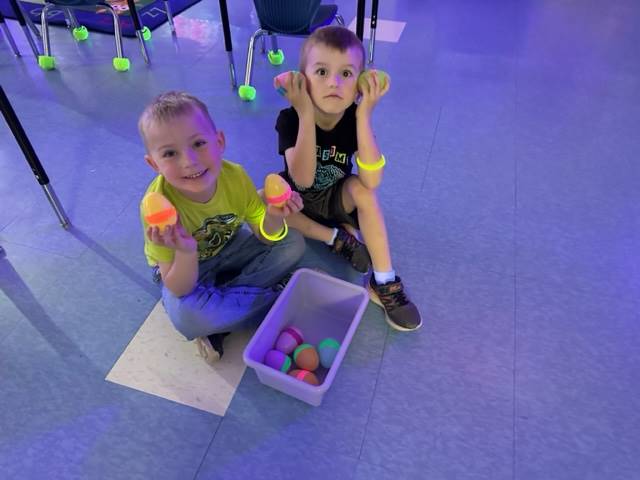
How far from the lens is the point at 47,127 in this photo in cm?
173

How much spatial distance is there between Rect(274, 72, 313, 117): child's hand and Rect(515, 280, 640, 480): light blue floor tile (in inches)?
29.0

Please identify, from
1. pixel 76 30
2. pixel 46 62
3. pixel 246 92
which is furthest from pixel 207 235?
pixel 76 30

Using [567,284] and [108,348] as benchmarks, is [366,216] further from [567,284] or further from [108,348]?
[108,348]

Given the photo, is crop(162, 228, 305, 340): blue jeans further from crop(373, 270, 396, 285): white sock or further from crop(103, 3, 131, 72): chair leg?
crop(103, 3, 131, 72): chair leg

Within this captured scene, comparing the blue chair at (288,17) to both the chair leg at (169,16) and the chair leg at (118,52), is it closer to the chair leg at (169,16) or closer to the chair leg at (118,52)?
the chair leg at (118,52)

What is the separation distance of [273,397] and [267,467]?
142mm

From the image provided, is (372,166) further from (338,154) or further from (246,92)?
(246,92)

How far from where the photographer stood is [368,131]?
3.36ft

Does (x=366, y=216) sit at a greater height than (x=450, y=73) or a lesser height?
greater

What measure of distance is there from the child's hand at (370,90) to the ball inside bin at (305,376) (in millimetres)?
593

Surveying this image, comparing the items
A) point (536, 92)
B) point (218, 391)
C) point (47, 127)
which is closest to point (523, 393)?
point (218, 391)

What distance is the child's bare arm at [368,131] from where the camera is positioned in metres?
0.97

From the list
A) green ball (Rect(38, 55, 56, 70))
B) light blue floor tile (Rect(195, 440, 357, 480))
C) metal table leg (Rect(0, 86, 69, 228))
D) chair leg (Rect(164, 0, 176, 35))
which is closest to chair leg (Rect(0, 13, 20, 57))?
green ball (Rect(38, 55, 56, 70))

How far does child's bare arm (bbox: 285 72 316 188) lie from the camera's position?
3.16 feet
